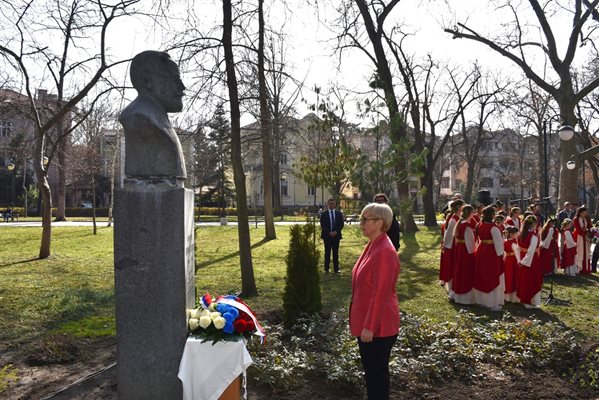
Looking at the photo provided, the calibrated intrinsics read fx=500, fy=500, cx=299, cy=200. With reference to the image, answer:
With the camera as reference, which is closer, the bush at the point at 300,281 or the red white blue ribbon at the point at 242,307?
the red white blue ribbon at the point at 242,307

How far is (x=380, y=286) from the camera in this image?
13.0 ft

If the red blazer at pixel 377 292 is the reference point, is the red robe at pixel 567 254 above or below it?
below

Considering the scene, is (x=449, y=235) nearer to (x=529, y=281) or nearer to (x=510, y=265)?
(x=510, y=265)

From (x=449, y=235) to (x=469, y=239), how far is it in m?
0.94

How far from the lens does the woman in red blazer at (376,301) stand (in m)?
3.97

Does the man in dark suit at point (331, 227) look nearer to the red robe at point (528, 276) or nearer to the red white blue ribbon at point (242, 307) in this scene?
the red robe at point (528, 276)

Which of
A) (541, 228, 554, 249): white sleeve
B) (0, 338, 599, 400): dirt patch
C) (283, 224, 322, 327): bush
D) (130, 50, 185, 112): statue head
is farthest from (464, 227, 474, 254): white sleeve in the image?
(130, 50, 185, 112): statue head

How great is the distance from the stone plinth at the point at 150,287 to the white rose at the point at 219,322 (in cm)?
32

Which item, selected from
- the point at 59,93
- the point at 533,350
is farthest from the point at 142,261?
the point at 59,93

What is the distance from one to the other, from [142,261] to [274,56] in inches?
309

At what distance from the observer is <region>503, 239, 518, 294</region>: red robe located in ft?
33.4

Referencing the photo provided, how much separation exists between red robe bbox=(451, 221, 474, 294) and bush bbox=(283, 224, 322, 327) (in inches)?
159

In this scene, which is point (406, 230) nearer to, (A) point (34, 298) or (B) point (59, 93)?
(B) point (59, 93)

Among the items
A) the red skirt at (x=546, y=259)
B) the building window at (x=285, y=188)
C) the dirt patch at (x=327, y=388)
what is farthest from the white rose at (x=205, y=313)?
the building window at (x=285, y=188)
